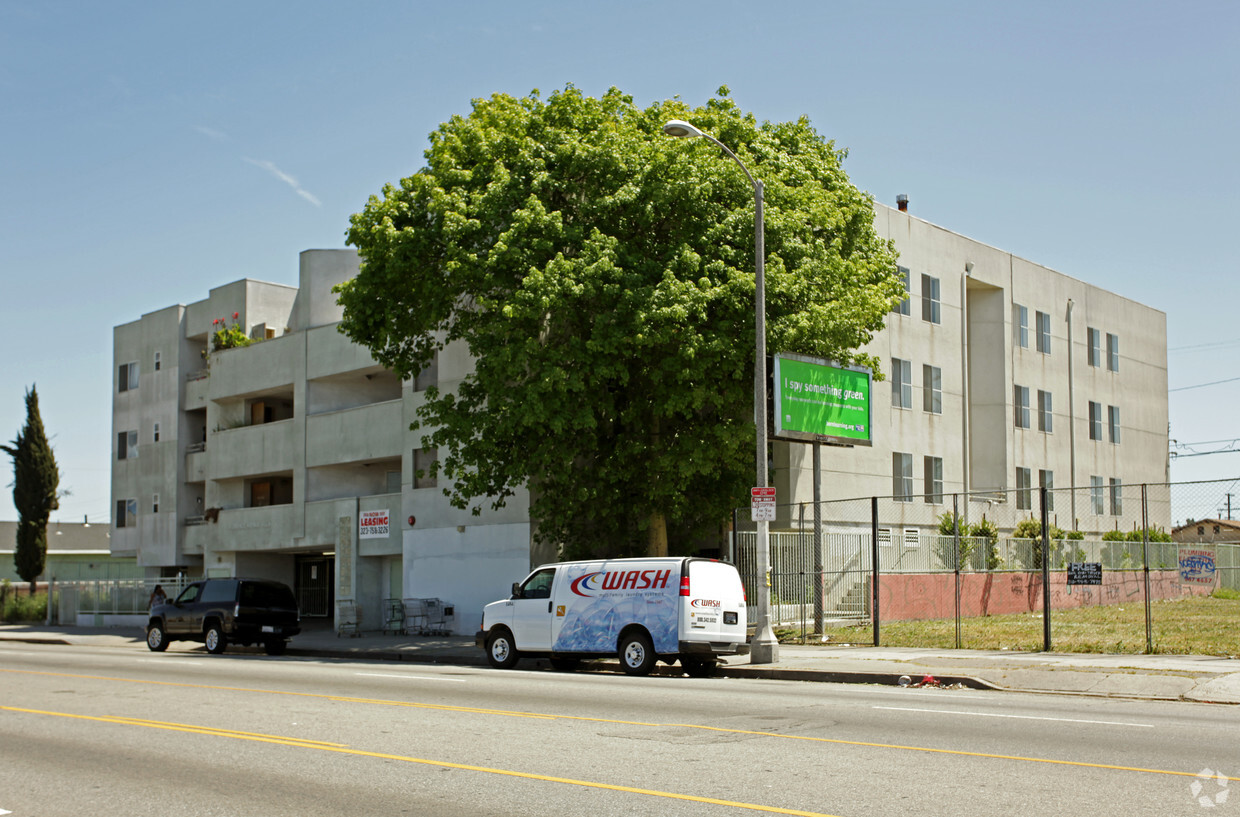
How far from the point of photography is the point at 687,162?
25.0 m

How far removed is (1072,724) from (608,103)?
1953cm

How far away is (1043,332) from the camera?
46844 mm

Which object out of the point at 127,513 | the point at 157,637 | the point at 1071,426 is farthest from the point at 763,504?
the point at 127,513

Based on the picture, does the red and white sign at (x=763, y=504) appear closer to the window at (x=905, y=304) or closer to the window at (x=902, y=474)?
the window at (x=902, y=474)

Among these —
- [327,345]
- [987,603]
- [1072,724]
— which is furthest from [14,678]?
[987,603]

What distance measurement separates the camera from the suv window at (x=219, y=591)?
2814 centimetres

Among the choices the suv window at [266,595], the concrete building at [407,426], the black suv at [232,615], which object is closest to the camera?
the black suv at [232,615]

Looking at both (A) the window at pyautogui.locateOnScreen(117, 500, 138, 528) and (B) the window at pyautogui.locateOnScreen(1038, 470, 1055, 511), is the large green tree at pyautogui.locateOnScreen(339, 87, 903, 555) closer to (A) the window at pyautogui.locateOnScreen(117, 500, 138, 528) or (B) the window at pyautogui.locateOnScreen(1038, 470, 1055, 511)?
(B) the window at pyautogui.locateOnScreen(1038, 470, 1055, 511)

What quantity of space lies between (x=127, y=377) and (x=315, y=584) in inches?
590

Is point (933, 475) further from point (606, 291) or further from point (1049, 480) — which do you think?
point (606, 291)

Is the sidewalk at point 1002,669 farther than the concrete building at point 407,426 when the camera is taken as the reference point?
No

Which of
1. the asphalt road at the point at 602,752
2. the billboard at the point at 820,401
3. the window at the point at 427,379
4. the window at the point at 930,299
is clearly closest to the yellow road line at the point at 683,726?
the asphalt road at the point at 602,752

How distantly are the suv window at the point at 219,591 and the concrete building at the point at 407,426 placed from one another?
675 centimetres

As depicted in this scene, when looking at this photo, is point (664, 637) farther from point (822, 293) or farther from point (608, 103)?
point (608, 103)
